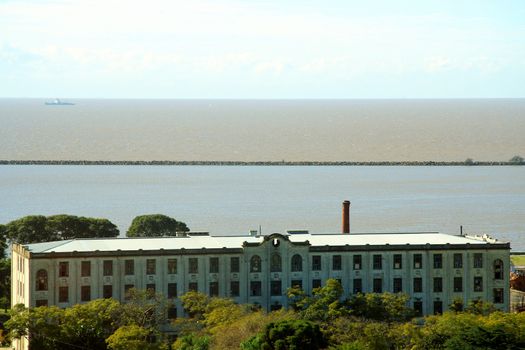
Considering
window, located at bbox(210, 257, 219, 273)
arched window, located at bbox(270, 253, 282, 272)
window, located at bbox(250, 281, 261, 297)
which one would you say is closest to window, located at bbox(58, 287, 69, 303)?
window, located at bbox(210, 257, 219, 273)

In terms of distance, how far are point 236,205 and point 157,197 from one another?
16795mm

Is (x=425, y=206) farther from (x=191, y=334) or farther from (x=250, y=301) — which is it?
(x=191, y=334)

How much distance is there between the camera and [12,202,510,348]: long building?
8375cm

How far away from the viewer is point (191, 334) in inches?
2987

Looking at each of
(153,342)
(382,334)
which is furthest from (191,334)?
(382,334)

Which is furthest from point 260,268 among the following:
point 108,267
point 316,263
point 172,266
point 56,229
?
point 56,229

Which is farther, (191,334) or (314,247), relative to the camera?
(314,247)

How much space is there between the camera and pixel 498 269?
293ft

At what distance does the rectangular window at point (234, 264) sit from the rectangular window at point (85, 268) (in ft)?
30.0

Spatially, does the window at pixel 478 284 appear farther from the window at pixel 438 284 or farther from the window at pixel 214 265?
the window at pixel 214 265

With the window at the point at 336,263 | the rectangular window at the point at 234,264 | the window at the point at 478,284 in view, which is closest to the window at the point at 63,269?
the rectangular window at the point at 234,264

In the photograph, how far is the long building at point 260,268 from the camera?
8375cm

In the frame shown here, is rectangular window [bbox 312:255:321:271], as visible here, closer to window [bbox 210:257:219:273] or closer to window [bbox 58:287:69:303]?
window [bbox 210:257:219:273]

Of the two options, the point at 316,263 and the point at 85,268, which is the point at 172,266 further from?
the point at 316,263
